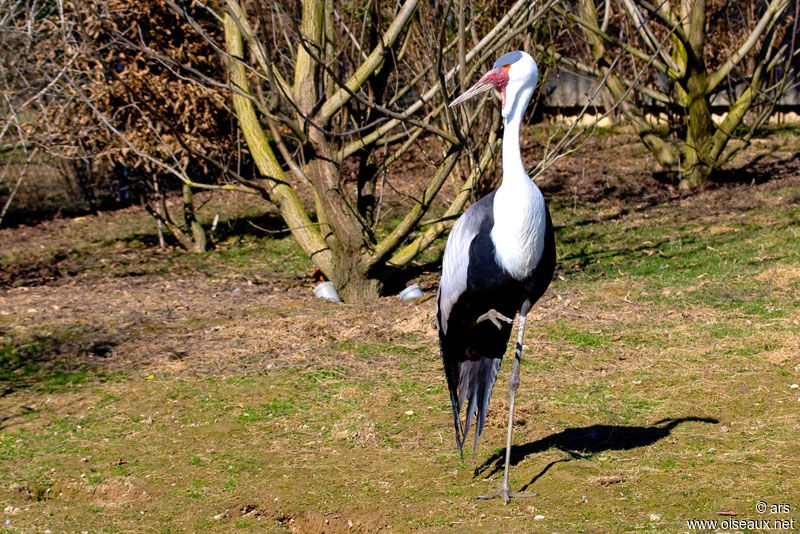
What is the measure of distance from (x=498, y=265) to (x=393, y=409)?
200 centimetres

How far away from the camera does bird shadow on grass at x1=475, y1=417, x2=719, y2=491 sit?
4.95 meters

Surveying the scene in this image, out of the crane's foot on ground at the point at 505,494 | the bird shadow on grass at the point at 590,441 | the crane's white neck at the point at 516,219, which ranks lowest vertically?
the bird shadow on grass at the point at 590,441

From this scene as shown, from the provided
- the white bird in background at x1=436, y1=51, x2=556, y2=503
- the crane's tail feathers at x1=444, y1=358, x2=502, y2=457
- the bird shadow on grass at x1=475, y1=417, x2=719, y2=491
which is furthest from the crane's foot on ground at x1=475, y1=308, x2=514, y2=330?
the bird shadow on grass at x1=475, y1=417, x2=719, y2=491

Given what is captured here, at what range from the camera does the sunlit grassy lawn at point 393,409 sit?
14.7 ft

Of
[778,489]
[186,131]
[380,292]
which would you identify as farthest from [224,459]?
[186,131]

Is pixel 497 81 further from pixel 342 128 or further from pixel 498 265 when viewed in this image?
pixel 342 128

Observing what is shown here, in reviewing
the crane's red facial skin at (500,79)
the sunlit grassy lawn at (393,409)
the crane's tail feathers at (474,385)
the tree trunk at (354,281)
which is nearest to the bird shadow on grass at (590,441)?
the sunlit grassy lawn at (393,409)

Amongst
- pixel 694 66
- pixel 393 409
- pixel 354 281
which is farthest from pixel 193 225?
pixel 694 66

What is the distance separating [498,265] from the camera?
4285 millimetres

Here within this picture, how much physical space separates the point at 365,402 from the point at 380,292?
309cm

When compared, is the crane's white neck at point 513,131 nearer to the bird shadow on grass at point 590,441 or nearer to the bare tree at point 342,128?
the bird shadow on grass at point 590,441

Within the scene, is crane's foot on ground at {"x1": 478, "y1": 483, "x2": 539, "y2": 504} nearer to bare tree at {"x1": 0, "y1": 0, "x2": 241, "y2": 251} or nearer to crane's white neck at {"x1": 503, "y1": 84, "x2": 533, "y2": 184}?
crane's white neck at {"x1": 503, "y1": 84, "x2": 533, "y2": 184}

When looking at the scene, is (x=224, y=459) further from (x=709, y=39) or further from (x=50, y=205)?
(x=709, y=39)

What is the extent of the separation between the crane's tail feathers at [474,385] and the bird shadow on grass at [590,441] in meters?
0.25
